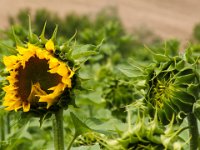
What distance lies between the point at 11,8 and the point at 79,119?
38.2 m

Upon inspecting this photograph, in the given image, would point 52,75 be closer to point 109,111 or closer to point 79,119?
point 79,119

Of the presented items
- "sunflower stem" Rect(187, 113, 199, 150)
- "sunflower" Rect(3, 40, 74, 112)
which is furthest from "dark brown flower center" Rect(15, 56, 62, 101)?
"sunflower stem" Rect(187, 113, 199, 150)

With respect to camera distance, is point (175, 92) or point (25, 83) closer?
point (175, 92)

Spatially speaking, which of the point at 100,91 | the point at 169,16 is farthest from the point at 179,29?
the point at 100,91

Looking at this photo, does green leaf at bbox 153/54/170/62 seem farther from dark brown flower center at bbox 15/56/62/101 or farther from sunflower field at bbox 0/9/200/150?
dark brown flower center at bbox 15/56/62/101

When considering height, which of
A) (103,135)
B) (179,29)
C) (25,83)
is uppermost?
(179,29)

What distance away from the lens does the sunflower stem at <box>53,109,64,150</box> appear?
2.81 metres

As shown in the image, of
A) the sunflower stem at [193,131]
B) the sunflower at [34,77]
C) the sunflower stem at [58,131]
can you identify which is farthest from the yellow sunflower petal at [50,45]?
the sunflower stem at [193,131]

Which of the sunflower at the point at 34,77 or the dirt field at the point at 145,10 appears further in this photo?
the dirt field at the point at 145,10

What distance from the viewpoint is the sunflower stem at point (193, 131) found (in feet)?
8.74

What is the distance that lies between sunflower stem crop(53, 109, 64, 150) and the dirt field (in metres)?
34.9

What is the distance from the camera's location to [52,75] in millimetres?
2865

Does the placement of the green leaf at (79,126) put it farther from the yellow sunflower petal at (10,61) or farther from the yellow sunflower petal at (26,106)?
the yellow sunflower petal at (10,61)

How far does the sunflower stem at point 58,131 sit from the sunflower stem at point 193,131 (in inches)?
18.8
